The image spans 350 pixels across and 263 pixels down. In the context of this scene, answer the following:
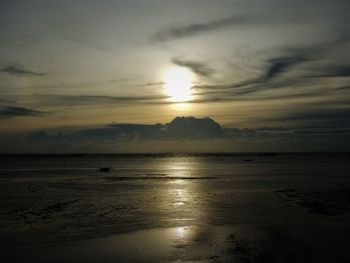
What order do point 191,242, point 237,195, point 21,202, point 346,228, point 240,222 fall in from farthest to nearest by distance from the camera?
point 237,195, point 21,202, point 240,222, point 346,228, point 191,242

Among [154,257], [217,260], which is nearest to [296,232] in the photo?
[217,260]

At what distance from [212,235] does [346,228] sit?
6.66 meters

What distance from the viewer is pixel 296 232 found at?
19109mm

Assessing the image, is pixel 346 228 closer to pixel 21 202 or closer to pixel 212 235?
pixel 212 235

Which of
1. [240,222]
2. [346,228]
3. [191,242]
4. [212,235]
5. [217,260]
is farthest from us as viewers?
[240,222]

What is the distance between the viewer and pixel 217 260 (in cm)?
1413

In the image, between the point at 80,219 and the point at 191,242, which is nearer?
the point at 191,242

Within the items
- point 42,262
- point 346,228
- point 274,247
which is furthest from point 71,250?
point 346,228

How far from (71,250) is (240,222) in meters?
9.36

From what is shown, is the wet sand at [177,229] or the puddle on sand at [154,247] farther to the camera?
the wet sand at [177,229]

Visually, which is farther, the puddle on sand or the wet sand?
the wet sand

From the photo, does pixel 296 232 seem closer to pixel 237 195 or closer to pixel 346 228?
pixel 346 228

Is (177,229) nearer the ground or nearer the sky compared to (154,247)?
nearer the ground

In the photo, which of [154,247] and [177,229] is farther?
[177,229]
